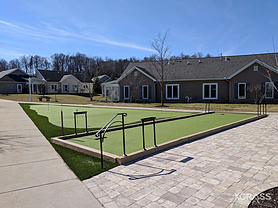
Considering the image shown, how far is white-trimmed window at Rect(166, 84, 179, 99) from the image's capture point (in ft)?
84.6

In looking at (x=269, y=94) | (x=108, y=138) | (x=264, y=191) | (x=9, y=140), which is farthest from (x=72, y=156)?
(x=269, y=94)

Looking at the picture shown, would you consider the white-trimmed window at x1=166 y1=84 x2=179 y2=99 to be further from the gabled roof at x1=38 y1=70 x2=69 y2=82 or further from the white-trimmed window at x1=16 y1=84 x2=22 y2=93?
the white-trimmed window at x1=16 y1=84 x2=22 y2=93

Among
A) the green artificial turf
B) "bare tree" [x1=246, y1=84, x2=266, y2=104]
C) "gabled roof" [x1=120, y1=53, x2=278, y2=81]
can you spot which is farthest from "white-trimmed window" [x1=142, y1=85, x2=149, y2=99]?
the green artificial turf

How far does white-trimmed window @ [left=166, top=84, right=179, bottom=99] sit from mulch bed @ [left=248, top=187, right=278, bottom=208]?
73.9 ft

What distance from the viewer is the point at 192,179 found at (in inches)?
154

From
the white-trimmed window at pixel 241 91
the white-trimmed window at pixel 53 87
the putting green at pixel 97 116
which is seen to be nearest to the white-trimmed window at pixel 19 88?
the white-trimmed window at pixel 53 87

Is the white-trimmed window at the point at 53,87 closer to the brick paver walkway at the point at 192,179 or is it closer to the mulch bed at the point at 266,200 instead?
the brick paver walkway at the point at 192,179

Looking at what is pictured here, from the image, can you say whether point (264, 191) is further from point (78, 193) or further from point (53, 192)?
point (53, 192)

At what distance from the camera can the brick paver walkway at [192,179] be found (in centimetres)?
320

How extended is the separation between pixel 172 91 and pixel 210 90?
14.2ft

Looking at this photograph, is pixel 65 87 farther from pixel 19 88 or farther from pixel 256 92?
pixel 256 92

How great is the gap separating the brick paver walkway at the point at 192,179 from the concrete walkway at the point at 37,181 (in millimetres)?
305

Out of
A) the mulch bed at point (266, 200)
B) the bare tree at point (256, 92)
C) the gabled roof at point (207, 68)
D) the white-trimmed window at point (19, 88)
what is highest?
the gabled roof at point (207, 68)

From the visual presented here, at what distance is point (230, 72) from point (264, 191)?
2258 centimetres
